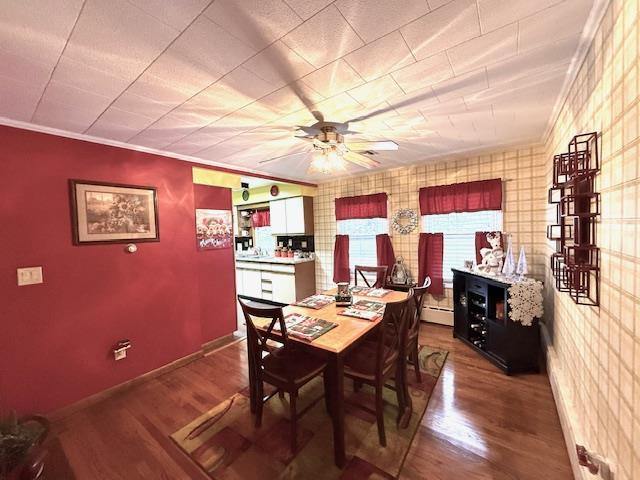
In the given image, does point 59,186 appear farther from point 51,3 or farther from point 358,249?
point 358,249

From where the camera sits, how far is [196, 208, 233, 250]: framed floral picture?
3.05m

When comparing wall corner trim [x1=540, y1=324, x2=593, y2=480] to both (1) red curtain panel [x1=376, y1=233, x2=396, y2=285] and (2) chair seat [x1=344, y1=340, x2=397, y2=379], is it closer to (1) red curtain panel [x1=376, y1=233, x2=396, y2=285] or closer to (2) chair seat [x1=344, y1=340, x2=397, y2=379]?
(2) chair seat [x1=344, y1=340, x2=397, y2=379]

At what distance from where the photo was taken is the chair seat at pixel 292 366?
1.67 m

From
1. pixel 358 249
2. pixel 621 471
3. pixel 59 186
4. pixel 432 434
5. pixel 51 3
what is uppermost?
pixel 51 3

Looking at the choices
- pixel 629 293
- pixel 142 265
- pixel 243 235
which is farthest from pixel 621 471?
pixel 243 235

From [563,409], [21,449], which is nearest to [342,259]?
[563,409]

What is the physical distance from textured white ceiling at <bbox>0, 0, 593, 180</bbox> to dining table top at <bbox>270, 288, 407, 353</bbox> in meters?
1.56

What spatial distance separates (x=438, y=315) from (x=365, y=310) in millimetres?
1930

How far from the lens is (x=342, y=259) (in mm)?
4301

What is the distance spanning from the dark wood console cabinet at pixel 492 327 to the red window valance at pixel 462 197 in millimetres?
809

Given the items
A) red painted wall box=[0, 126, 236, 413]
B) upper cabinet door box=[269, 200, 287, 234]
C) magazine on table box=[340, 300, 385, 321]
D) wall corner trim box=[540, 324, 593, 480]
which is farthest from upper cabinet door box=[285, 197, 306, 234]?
wall corner trim box=[540, 324, 593, 480]

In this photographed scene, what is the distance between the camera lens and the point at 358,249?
4207mm

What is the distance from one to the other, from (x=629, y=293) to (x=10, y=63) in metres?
2.79

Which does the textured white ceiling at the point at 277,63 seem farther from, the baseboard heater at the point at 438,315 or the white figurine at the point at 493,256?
the baseboard heater at the point at 438,315
